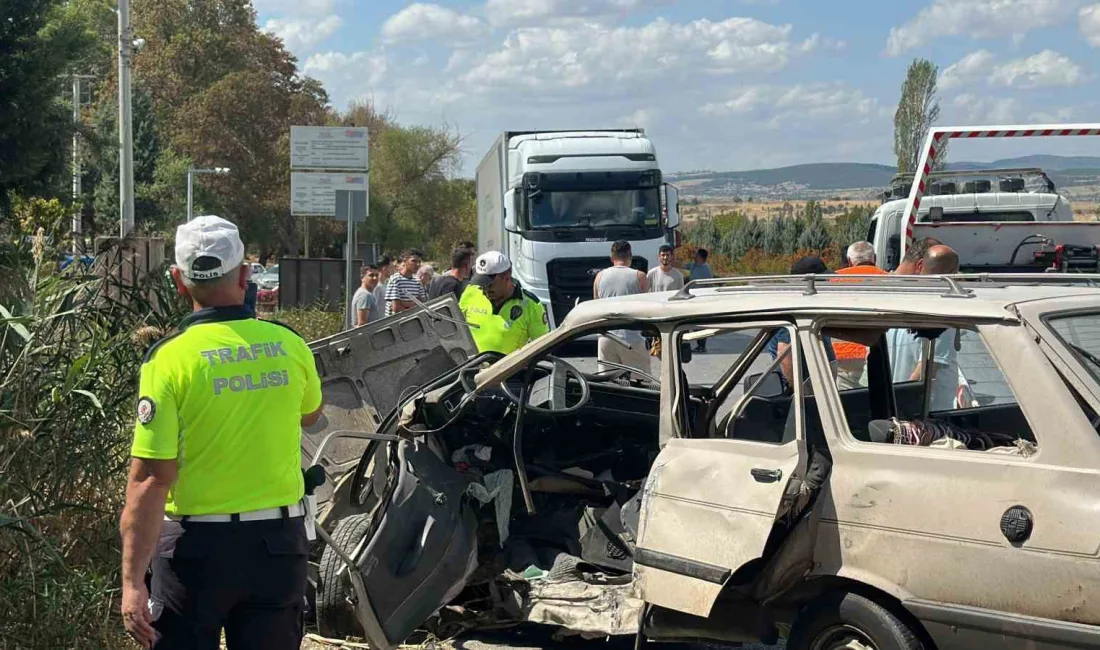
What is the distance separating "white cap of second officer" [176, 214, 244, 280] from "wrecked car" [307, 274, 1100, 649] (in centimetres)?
170

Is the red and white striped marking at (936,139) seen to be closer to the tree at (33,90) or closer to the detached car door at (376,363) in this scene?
the detached car door at (376,363)

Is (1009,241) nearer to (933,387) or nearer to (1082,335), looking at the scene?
(933,387)

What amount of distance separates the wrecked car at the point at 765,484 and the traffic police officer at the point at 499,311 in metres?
1.56

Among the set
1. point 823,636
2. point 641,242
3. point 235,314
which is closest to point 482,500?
point 823,636

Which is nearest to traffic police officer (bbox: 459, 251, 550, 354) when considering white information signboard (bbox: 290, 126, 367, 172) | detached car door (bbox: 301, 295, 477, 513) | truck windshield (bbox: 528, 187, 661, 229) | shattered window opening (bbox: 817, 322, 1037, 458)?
detached car door (bbox: 301, 295, 477, 513)

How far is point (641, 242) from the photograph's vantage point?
741 inches

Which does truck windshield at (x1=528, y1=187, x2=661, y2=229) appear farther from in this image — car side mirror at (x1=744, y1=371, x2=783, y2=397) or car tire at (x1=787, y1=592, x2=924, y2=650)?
car tire at (x1=787, y1=592, x2=924, y2=650)

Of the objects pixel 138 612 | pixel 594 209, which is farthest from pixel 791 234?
pixel 138 612

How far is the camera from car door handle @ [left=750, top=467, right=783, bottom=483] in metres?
4.07

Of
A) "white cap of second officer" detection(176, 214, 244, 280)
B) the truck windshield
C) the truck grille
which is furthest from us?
the truck windshield

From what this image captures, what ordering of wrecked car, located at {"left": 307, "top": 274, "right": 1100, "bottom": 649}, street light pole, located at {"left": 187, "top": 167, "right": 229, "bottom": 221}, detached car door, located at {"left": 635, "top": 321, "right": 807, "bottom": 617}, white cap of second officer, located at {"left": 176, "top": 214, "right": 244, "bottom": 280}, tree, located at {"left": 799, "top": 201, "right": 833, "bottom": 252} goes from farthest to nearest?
street light pole, located at {"left": 187, "top": 167, "right": 229, "bottom": 221}, tree, located at {"left": 799, "top": 201, "right": 833, "bottom": 252}, detached car door, located at {"left": 635, "top": 321, "right": 807, "bottom": 617}, wrecked car, located at {"left": 307, "top": 274, "right": 1100, "bottom": 649}, white cap of second officer, located at {"left": 176, "top": 214, "right": 244, "bottom": 280}

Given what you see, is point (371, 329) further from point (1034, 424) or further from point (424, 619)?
point (1034, 424)

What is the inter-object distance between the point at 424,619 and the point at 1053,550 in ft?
7.98

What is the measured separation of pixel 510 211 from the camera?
19234mm
